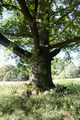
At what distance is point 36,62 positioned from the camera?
19.2 feet

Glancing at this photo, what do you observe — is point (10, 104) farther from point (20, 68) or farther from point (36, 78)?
point (36, 78)

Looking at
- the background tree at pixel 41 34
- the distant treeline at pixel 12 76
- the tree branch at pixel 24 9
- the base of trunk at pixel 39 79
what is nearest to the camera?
the tree branch at pixel 24 9

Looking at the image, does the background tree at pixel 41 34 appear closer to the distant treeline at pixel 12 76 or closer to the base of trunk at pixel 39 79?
the base of trunk at pixel 39 79

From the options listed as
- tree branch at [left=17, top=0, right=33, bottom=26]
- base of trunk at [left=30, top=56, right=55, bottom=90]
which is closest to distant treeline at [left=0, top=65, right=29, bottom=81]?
base of trunk at [left=30, top=56, right=55, bottom=90]

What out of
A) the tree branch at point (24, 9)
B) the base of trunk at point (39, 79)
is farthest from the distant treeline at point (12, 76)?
the tree branch at point (24, 9)

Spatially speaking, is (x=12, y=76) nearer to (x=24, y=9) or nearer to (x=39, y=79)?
(x=39, y=79)

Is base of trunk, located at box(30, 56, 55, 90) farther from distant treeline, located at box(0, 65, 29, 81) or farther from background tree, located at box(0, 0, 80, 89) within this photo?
distant treeline, located at box(0, 65, 29, 81)

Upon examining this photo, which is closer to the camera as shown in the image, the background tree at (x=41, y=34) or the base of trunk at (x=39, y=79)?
the background tree at (x=41, y=34)

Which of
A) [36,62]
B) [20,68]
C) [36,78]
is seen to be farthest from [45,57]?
[20,68]

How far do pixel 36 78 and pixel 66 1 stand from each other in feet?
15.8

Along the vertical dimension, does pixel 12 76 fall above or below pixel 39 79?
above

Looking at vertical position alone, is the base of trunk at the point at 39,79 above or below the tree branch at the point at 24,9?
below

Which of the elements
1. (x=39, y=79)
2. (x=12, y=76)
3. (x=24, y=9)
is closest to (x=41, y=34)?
(x=24, y=9)

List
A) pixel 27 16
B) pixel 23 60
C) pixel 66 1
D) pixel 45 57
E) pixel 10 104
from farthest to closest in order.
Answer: pixel 45 57, pixel 66 1, pixel 23 60, pixel 27 16, pixel 10 104
